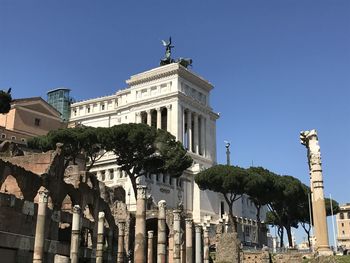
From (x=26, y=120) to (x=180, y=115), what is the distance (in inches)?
766

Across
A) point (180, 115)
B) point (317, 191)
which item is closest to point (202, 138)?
point (180, 115)

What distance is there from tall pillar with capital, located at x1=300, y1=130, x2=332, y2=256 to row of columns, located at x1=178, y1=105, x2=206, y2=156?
44748mm

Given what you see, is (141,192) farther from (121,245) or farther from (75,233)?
Result: (121,245)

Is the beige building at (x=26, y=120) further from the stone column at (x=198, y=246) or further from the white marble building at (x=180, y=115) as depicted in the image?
the stone column at (x=198, y=246)

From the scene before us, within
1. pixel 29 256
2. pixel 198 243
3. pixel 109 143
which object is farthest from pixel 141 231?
pixel 109 143

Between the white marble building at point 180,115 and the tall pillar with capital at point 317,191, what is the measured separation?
126 ft

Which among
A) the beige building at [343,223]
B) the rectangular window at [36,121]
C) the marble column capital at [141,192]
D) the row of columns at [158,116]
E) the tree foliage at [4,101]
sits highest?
the row of columns at [158,116]

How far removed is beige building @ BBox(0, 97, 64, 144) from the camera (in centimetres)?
5266

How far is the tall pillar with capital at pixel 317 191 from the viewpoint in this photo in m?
17.8

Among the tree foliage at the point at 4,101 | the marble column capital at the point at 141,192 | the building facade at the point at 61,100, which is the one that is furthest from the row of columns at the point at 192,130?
the marble column capital at the point at 141,192

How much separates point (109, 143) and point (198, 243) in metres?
14.1

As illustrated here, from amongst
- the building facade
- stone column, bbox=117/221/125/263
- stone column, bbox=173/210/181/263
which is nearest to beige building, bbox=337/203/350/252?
the building facade

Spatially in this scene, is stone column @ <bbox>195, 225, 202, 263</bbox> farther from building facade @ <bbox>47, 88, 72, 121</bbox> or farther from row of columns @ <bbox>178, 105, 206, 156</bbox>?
building facade @ <bbox>47, 88, 72, 121</bbox>

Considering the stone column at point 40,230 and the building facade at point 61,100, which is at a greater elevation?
the building facade at point 61,100
